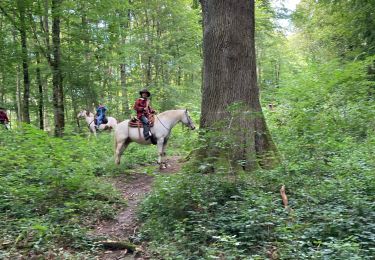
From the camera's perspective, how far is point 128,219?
6.39 meters

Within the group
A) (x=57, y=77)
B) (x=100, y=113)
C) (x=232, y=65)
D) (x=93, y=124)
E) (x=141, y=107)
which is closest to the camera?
(x=232, y=65)

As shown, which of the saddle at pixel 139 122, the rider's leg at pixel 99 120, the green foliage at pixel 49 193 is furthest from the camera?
the rider's leg at pixel 99 120

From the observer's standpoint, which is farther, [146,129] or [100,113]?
[100,113]

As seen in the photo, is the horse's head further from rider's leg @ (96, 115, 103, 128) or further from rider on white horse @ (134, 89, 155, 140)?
rider's leg @ (96, 115, 103, 128)

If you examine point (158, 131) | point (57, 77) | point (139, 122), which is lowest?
point (158, 131)

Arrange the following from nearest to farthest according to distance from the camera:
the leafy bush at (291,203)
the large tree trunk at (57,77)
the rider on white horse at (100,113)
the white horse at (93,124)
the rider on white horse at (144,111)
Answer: the leafy bush at (291,203)
the rider on white horse at (144,111)
the large tree trunk at (57,77)
the rider on white horse at (100,113)
the white horse at (93,124)

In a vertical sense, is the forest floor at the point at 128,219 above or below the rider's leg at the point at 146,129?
below

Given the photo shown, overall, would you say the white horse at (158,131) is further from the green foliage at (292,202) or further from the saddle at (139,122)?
the green foliage at (292,202)

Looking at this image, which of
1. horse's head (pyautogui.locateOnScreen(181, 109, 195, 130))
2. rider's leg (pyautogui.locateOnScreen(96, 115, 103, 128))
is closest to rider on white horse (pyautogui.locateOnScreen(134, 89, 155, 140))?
horse's head (pyautogui.locateOnScreen(181, 109, 195, 130))

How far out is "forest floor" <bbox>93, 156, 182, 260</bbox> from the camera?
4.79 meters

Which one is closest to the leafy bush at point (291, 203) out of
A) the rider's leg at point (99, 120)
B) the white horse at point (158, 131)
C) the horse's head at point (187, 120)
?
the horse's head at point (187, 120)

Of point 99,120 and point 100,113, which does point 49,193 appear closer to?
point 100,113

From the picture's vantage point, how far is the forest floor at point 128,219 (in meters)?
4.79

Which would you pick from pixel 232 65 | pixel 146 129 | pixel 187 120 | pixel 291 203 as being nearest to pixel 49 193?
pixel 291 203
